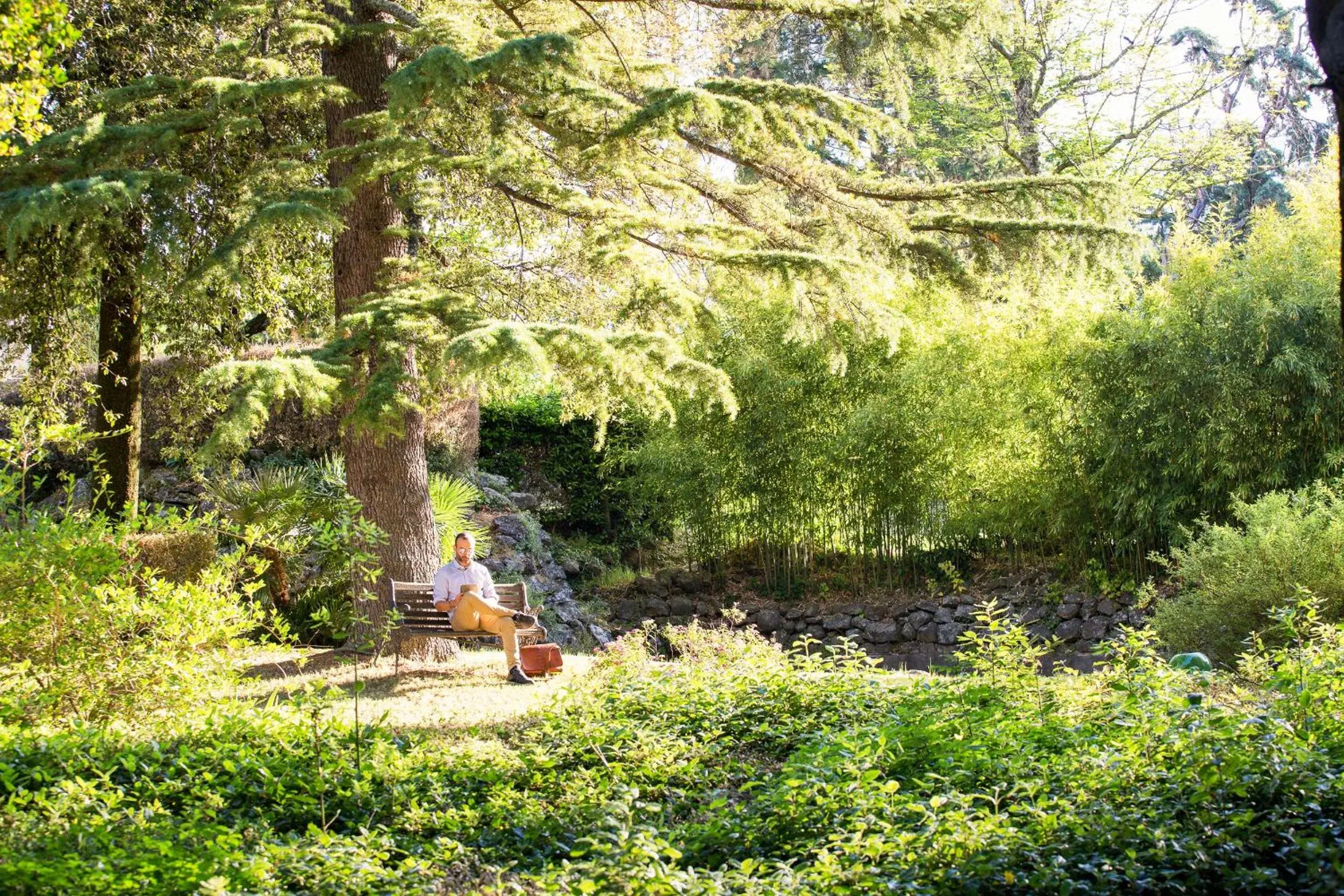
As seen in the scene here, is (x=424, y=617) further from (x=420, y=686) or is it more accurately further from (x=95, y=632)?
(x=95, y=632)

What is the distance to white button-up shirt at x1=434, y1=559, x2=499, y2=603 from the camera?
7.54 metres

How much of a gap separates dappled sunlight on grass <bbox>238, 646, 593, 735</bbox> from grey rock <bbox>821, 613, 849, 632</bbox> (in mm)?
4354

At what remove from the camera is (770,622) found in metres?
13.3

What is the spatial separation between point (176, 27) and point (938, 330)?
815 centimetres

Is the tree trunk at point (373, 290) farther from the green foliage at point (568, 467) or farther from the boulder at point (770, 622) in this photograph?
the green foliage at point (568, 467)

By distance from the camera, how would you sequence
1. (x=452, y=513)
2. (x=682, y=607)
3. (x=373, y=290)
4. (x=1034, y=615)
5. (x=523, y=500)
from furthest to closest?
(x=523, y=500) < (x=682, y=607) < (x=1034, y=615) < (x=452, y=513) < (x=373, y=290)

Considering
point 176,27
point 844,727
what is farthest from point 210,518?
point 176,27

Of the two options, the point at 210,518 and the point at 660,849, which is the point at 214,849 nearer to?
the point at 660,849

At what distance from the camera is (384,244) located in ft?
28.2

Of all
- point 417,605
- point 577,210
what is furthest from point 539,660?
point 577,210

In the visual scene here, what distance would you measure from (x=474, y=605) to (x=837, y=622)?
6.39m

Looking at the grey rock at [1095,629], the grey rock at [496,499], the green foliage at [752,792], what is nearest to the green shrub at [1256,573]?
the grey rock at [1095,629]

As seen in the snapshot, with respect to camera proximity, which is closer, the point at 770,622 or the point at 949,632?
the point at 949,632

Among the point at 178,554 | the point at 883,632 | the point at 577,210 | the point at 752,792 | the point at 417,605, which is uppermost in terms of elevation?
the point at 577,210
